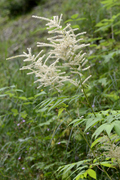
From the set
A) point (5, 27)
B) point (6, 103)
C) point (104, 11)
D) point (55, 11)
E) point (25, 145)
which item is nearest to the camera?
point (25, 145)

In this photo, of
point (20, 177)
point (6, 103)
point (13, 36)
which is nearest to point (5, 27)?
point (13, 36)

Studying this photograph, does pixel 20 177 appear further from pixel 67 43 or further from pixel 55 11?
pixel 55 11

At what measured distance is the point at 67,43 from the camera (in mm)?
1401

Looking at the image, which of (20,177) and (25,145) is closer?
(20,177)

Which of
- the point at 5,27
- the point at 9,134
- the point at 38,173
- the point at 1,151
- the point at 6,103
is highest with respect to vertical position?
the point at 5,27

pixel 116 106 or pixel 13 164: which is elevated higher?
pixel 116 106

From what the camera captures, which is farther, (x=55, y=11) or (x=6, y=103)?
(x=55, y=11)

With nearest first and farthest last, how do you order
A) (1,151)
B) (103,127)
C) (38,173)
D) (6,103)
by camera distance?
(103,127), (38,173), (1,151), (6,103)

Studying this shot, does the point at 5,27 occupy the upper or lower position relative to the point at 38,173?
upper

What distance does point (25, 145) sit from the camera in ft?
9.40

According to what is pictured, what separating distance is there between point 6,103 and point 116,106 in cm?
233

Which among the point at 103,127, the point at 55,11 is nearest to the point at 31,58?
the point at 103,127

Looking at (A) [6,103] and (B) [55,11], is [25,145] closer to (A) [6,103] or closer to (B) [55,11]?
(A) [6,103]

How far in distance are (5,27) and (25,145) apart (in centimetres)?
812
